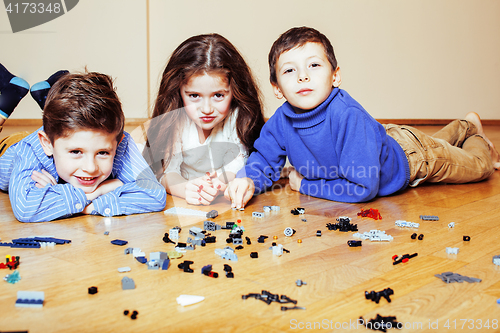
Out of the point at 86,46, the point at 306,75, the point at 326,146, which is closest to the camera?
the point at 306,75

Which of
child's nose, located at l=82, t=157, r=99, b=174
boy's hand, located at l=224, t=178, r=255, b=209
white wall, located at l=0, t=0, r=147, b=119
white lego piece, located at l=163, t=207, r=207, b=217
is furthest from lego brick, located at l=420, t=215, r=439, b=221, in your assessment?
white wall, located at l=0, t=0, r=147, b=119

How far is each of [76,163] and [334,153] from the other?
0.96 metres

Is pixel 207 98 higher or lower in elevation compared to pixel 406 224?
higher

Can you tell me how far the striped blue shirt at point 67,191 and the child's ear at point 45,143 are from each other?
0.04m

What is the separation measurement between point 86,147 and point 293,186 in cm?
94

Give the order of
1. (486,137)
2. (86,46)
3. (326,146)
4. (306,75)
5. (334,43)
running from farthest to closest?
1. (334,43)
2. (86,46)
3. (486,137)
4. (326,146)
5. (306,75)

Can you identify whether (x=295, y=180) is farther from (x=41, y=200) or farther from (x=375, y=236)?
(x=41, y=200)

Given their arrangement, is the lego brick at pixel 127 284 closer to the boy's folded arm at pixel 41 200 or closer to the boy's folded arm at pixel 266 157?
the boy's folded arm at pixel 41 200

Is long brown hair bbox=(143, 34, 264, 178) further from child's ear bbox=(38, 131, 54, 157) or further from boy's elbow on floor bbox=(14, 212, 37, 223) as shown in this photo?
boy's elbow on floor bbox=(14, 212, 37, 223)

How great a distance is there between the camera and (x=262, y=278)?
3.19 ft

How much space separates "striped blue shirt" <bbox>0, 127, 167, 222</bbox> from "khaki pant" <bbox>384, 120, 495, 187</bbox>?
1.14m

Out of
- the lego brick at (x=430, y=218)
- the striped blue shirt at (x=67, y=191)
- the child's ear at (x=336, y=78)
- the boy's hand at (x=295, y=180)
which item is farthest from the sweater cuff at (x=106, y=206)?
the lego brick at (x=430, y=218)

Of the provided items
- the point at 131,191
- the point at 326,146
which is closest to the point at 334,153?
the point at 326,146

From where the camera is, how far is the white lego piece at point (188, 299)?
2.75ft
